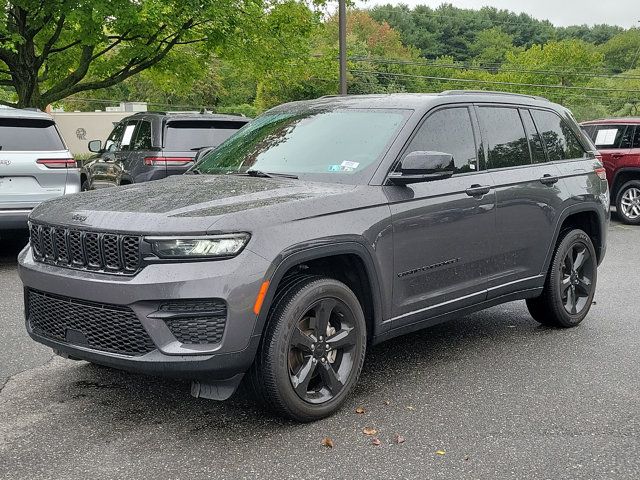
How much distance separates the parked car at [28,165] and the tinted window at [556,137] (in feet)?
18.3

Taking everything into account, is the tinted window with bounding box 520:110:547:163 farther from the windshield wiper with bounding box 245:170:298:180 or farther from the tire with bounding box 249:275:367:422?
the tire with bounding box 249:275:367:422

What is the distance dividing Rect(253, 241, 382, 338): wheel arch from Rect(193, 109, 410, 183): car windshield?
0.51 meters

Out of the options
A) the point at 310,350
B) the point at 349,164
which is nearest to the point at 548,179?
the point at 349,164

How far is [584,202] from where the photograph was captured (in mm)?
6082

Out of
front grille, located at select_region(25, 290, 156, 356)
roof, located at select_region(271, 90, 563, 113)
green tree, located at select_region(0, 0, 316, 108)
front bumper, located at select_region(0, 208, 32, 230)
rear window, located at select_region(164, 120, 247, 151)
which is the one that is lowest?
front bumper, located at select_region(0, 208, 32, 230)

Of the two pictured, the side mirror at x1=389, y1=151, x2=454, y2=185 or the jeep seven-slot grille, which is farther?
the side mirror at x1=389, y1=151, x2=454, y2=185

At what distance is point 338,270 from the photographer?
436 cm

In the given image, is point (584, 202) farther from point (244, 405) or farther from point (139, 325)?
point (139, 325)

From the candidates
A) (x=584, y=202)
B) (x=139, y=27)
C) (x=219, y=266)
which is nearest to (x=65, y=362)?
(x=219, y=266)

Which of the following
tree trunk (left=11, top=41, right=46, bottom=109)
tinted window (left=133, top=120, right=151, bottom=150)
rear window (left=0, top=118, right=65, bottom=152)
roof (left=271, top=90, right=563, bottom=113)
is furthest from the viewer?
tree trunk (left=11, top=41, right=46, bottom=109)

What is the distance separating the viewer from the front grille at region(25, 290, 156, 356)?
12.2 ft

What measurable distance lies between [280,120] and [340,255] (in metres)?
1.52

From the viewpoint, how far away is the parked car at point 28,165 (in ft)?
28.0

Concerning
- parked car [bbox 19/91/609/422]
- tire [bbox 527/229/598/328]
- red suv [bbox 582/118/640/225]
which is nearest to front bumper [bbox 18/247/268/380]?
parked car [bbox 19/91/609/422]
